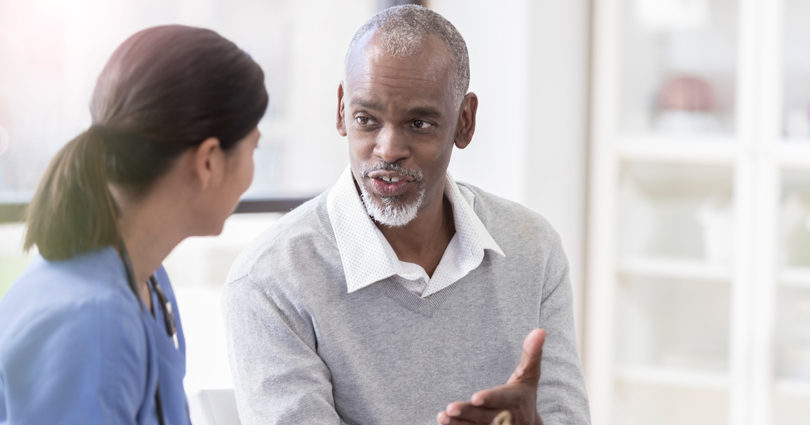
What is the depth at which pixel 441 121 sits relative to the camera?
4.90 ft

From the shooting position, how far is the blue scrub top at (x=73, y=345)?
38.1 inches

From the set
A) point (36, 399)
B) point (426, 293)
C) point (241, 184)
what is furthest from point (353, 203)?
point (36, 399)

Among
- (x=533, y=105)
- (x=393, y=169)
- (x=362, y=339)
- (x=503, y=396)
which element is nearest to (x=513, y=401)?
(x=503, y=396)

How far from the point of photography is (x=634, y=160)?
2994 mm

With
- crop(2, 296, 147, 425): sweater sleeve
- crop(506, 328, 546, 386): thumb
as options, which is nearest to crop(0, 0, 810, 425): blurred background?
crop(506, 328, 546, 386): thumb

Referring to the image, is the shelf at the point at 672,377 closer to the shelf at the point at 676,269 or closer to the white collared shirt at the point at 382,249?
the shelf at the point at 676,269

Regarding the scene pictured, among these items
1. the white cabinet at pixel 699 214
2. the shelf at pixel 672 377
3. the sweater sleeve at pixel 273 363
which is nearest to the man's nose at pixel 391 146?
the sweater sleeve at pixel 273 363

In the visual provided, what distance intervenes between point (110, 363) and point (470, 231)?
714 mm

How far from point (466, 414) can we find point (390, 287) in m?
0.29

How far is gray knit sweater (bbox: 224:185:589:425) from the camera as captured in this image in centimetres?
138

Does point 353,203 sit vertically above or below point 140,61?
below

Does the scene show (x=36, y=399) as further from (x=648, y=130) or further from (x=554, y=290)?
(x=648, y=130)

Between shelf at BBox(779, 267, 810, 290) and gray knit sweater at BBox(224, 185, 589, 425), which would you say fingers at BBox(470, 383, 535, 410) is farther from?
shelf at BBox(779, 267, 810, 290)

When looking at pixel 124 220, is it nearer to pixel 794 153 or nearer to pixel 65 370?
pixel 65 370
